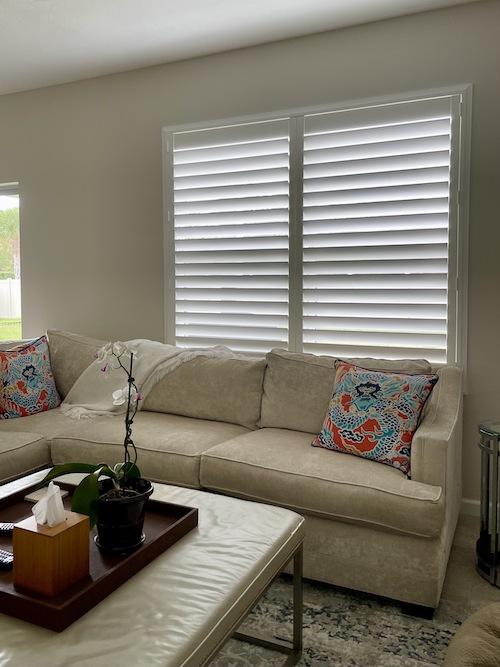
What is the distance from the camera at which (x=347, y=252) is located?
324 cm

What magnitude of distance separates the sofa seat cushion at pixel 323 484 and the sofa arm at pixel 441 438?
0.22ft

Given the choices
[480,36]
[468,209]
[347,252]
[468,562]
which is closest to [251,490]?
[468,562]

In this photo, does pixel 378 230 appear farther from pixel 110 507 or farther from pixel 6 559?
pixel 6 559

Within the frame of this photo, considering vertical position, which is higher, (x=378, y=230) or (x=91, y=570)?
(x=378, y=230)

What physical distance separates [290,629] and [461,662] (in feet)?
3.40

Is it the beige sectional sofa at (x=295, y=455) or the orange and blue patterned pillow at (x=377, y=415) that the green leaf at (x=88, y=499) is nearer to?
the beige sectional sofa at (x=295, y=455)

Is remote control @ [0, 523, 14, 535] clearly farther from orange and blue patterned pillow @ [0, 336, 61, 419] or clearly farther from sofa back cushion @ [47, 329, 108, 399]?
sofa back cushion @ [47, 329, 108, 399]

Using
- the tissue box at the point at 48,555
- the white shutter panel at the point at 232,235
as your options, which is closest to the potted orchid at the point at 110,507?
the tissue box at the point at 48,555

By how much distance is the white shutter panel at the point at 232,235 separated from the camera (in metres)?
3.43

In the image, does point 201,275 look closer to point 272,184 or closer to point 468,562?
point 272,184

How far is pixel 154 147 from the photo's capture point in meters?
3.80

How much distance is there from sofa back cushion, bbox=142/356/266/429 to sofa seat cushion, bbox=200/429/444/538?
1.33ft

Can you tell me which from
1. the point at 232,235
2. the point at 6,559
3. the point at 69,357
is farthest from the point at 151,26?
the point at 6,559

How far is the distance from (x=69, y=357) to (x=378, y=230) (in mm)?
2047
